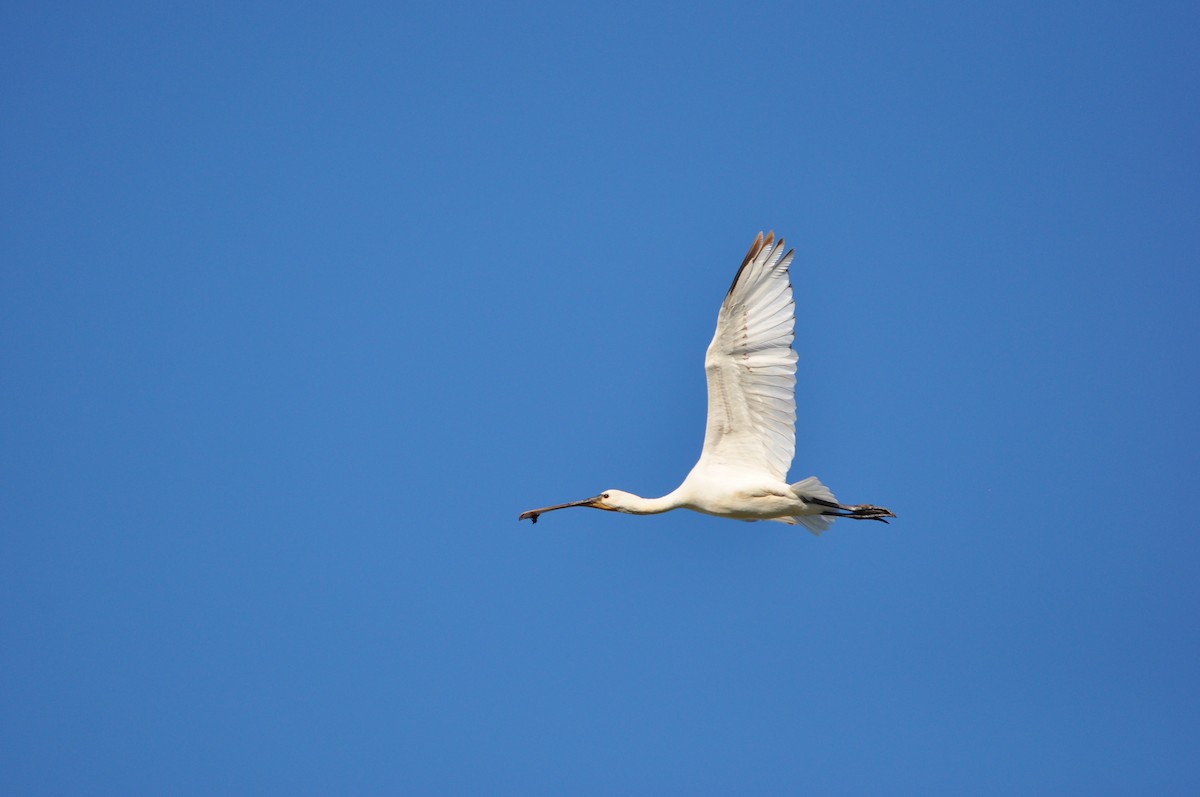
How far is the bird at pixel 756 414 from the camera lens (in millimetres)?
19656

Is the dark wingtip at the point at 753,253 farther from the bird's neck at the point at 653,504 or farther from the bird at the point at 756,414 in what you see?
the bird's neck at the point at 653,504

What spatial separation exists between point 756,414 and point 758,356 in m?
0.95

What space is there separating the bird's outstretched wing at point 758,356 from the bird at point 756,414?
0.01m

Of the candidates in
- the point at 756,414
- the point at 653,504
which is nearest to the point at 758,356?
the point at 756,414

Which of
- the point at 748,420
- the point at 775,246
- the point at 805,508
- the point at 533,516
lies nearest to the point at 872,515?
the point at 805,508

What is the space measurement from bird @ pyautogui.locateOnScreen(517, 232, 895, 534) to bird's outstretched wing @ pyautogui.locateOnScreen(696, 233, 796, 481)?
0.01 metres

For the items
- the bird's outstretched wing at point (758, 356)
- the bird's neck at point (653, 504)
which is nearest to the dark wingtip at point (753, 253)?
the bird's outstretched wing at point (758, 356)

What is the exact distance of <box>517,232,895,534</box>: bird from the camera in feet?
64.5

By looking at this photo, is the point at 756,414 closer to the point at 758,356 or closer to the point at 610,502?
the point at 758,356

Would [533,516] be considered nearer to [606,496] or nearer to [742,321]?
[606,496]

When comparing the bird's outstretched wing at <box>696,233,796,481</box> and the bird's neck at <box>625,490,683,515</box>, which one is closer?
the bird's outstretched wing at <box>696,233,796,481</box>

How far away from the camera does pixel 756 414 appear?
20281mm

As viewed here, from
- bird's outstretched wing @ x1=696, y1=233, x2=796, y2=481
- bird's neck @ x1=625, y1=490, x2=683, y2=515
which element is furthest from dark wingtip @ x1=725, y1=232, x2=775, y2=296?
bird's neck @ x1=625, y1=490, x2=683, y2=515

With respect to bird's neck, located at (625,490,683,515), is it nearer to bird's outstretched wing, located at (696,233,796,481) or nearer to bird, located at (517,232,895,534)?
bird, located at (517,232,895,534)
